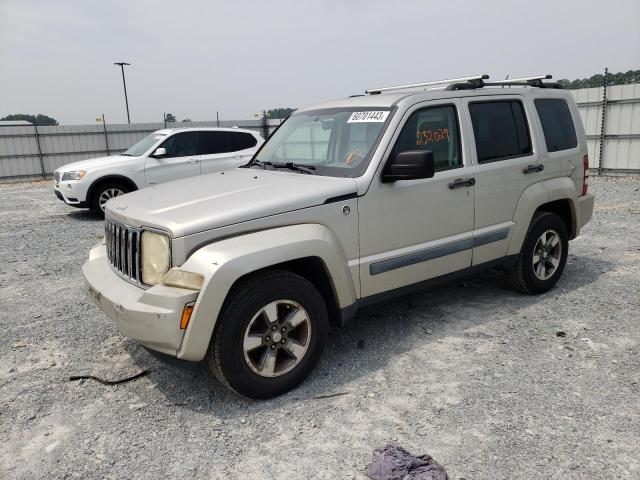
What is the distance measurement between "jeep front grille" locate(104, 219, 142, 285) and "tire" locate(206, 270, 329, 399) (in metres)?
0.69

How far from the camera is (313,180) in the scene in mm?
3631

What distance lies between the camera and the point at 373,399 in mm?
3232

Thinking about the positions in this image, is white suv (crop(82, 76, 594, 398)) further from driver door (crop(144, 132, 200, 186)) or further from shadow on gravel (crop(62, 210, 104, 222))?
shadow on gravel (crop(62, 210, 104, 222))

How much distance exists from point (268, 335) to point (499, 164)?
252 centimetres

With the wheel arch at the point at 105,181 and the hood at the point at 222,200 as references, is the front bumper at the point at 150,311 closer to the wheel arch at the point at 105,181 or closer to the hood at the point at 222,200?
the hood at the point at 222,200

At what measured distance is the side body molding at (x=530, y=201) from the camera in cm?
459

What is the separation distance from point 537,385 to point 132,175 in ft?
28.7

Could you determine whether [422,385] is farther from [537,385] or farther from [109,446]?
[109,446]

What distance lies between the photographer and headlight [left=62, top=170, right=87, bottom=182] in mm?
→ 9883

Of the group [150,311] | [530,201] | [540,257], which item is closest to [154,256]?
[150,311]

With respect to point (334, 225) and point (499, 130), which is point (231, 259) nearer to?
point (334, 225)

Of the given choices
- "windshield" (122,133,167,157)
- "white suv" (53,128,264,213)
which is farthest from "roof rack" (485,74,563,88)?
"windshield" (122,133,167,157)

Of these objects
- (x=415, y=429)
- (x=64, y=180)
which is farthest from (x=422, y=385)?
(x=64, y=180)

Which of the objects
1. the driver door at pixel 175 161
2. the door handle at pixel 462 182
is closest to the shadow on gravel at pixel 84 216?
the driver door at pixel 175 161
